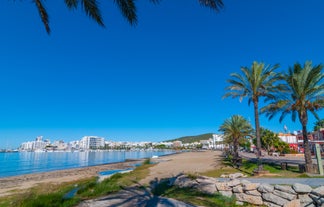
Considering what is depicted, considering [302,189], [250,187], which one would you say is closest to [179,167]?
[250,187]

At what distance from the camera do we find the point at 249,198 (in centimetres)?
845

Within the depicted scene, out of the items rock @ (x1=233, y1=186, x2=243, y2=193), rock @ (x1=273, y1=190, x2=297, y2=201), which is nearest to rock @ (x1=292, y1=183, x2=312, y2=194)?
rock @ (x1=273, y1=190, x2=297, y2=201)

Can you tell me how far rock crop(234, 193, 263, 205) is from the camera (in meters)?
8.25

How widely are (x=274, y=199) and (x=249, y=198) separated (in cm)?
92

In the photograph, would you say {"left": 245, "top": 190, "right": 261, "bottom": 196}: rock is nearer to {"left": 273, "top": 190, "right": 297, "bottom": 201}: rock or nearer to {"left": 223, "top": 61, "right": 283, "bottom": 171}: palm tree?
{"left": 273, "top": 190, "right": 297, "bottom": 201}: rock

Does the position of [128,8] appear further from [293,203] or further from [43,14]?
[293,203]

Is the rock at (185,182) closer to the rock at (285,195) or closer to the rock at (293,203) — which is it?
the rock at (285,195)

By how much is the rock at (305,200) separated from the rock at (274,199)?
489mm

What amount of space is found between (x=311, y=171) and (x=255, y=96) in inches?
264

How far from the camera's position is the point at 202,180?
34.4ft

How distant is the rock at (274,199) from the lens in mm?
7713

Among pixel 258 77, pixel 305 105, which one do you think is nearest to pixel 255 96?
pixel 258 77

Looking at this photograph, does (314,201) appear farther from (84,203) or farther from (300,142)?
(300,142)

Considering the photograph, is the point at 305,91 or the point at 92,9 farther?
the point at 305,91
